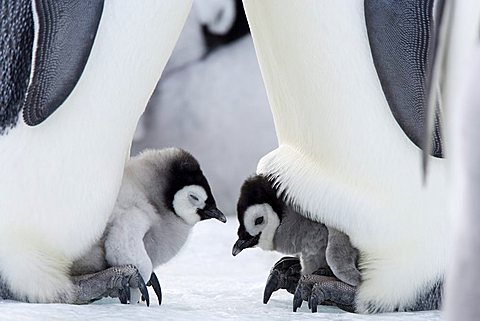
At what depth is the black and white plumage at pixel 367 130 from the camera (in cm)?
131

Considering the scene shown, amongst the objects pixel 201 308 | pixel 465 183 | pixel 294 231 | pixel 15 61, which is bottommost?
pixel 201 308

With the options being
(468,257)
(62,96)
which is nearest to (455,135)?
(468,257)

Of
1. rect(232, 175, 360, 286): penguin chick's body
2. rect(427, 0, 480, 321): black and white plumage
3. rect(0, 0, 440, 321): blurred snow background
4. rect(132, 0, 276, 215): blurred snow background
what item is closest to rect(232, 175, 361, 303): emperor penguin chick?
rect(232, 175, 360, 286): penguin chick's body

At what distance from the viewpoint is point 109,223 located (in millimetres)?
1362

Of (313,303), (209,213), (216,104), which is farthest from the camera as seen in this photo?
(216,104)

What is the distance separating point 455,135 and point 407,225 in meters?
1.00

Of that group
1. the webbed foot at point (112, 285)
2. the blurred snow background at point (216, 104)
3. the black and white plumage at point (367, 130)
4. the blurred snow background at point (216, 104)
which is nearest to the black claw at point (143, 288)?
the webbed foot at point (112, 285)

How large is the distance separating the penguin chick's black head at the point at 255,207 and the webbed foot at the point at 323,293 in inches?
4.9

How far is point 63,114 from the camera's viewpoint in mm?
1262

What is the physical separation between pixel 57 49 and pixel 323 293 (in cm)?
52

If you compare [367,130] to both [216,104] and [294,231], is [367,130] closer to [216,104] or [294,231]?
[294,231]

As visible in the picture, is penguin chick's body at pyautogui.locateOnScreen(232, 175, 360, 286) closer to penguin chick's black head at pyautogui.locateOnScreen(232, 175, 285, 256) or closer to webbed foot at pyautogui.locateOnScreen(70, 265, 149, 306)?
penguin chick's black head at pyautogui.locateOnScreen(232, 175, 285, 256)

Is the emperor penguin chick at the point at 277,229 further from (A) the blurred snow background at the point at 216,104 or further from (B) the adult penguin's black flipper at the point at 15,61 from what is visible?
(A) the blurred snow background at the point at 216,104

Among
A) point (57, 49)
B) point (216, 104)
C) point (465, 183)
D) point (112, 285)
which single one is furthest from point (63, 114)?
point (216, 104)
